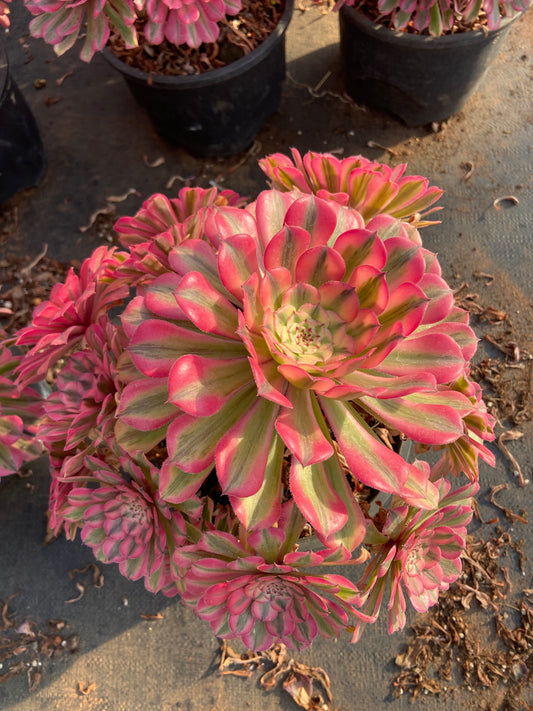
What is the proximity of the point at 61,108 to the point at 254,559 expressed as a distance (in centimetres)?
242

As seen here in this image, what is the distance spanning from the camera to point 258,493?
0.78m

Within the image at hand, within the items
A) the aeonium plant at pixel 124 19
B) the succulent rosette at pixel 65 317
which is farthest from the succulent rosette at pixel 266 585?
the aeonium plant at pixel 124 19

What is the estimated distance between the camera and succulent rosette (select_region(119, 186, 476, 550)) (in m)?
0.73

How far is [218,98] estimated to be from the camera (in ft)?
6.54

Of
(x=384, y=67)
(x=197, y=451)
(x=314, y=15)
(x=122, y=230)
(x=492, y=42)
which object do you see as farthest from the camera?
(x=314, y=15)

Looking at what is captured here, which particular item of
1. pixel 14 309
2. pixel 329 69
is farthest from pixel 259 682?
pixel 329 69

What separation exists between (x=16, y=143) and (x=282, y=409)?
1.88m

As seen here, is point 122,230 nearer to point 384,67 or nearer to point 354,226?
point 354,226

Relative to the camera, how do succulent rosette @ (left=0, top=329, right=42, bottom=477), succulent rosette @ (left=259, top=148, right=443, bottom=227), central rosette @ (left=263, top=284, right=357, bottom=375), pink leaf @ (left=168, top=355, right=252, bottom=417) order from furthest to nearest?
succulent rosette @ (left=0, top=329, right=42, bottom=477), succulent rosette @ (left=259, top=148, right=443, bottom=227), central rosette @ (left=263, top=284, right=357, bottom=375), pink leaf @ (left=168, top=355, right=252, bottom=417)

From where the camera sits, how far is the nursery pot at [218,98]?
1.88 m

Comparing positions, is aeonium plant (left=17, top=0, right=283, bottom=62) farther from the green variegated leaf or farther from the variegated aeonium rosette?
the green variegated leaf

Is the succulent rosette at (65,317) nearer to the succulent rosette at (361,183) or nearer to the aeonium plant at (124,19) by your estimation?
the succulent rosette at (361,183)

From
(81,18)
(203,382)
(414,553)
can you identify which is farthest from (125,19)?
(414,553)

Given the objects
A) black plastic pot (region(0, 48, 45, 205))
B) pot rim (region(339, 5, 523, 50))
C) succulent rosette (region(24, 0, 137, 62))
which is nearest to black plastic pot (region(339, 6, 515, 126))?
pot rim (region(339, 5, 523, 50))
